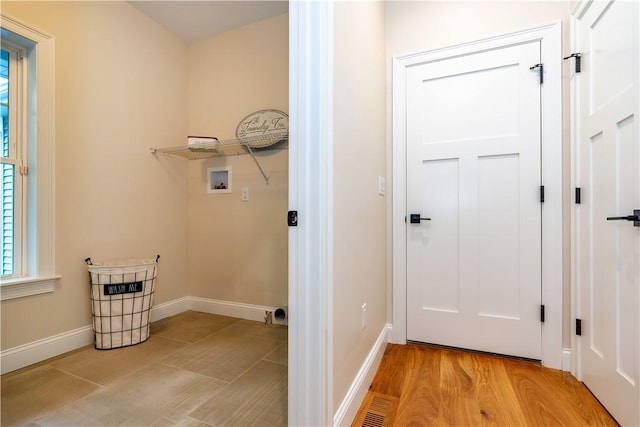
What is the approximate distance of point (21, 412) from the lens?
129cm

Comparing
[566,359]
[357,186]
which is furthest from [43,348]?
[566,359]

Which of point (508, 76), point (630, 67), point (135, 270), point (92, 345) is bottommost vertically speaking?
point (92, 345)

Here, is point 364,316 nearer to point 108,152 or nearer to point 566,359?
point 566,359

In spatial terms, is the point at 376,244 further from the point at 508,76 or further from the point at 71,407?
the point at 71,407

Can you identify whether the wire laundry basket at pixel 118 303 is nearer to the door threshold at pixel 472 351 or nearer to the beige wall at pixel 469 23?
the door threshold at pixel 472 351

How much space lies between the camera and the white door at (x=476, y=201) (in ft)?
5.75

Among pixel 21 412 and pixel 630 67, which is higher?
pixel 630 67

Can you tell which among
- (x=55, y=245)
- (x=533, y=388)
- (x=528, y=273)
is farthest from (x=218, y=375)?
(x=528, y=273)

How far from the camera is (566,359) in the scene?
1660 mm

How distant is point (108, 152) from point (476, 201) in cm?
269

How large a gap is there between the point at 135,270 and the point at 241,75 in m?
1.84

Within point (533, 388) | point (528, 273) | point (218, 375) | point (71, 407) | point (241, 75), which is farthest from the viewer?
point (241, 75)

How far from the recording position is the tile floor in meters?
1.27

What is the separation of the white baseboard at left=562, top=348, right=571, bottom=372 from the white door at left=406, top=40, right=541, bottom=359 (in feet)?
0.43
